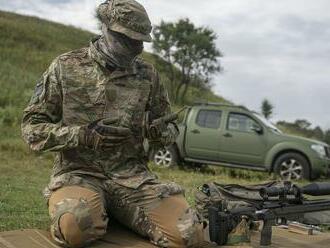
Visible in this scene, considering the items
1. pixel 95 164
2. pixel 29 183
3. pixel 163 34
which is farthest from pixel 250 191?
pixel 163 34

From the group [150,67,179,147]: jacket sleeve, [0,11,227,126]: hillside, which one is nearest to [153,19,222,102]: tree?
[0,11,227,126]: hillside

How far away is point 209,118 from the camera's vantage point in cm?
1422

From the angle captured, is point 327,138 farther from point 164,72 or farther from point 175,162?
point 175,162

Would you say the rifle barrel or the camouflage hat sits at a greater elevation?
the camouflage hat

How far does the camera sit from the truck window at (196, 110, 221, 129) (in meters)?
14.1

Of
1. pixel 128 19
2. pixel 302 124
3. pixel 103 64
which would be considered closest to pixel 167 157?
pixel 103 64

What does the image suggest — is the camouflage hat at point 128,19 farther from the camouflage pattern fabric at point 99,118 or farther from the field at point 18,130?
the field at point 18,130

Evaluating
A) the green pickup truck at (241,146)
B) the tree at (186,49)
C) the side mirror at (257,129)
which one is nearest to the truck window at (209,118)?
the green pickup truck at (241,146)

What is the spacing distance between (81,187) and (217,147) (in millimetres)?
9303

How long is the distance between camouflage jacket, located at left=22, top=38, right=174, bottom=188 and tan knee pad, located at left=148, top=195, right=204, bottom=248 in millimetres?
297

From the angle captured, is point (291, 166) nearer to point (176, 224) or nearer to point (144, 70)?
point (144, 70)

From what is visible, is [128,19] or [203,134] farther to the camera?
[203,134]

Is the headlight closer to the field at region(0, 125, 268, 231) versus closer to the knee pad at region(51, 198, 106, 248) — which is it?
the field at region(0, 125, 268, 231)

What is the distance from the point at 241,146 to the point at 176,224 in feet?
29.9
